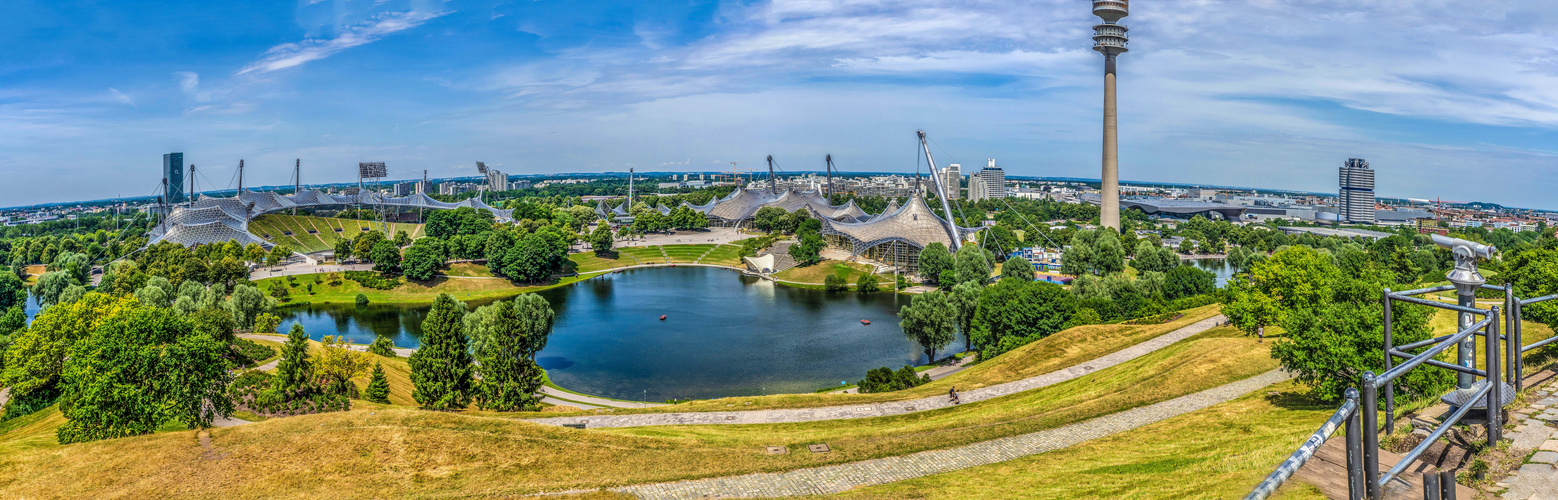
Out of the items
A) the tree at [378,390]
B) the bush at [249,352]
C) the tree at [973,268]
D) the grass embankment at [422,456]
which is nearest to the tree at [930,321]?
the grass embankment at [422,456]

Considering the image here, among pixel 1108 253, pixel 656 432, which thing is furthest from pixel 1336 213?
pixel 656 432

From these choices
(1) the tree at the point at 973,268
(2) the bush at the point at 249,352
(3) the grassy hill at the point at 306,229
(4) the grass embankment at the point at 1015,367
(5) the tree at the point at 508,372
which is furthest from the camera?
(3) the grassy hill at the point at 306,229

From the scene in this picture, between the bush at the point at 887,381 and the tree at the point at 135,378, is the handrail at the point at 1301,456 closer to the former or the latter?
the tree at the point at 135,378

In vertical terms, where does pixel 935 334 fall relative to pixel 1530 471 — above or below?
below

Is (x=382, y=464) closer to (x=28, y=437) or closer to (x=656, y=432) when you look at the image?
(x=656, y=432)

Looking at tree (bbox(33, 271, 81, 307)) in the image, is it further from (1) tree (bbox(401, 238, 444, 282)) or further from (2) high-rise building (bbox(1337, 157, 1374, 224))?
(2) high-rise building (bbox(1337, 157, 1374, 224))

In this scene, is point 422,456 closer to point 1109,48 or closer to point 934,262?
point 934,262

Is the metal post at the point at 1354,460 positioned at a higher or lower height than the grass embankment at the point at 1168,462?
higher
